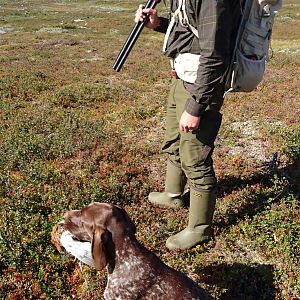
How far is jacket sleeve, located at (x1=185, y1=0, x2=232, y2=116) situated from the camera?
4145mm

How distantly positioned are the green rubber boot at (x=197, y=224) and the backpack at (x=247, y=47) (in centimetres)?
157

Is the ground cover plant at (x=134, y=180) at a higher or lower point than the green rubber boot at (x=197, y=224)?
lower

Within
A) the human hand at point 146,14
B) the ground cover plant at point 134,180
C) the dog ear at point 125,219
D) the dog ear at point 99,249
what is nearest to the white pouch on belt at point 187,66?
the human hand at point 146,14

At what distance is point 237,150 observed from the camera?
9469 millimetres

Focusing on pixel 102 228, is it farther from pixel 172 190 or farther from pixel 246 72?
pixel 172 190

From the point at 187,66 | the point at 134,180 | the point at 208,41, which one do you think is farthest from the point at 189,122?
the point at 134,180

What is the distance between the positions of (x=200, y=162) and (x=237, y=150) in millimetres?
4246

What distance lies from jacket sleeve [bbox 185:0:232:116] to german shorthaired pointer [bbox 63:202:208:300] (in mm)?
1550

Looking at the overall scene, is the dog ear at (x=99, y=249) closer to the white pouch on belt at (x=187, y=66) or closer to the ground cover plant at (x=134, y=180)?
the ground cover plant at (x=134, y=180)

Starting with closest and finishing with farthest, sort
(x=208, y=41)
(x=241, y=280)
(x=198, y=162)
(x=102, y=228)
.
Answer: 1. (x=102, y=228)
2. (x=208, y=41)
3. (x=241, y=280)
4. (x=198, y=162)

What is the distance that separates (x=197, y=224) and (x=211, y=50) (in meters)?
2.57

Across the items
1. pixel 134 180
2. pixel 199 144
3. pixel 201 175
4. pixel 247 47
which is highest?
pixel 247 47

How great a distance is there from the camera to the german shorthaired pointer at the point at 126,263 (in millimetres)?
4211

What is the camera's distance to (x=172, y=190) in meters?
6.76
